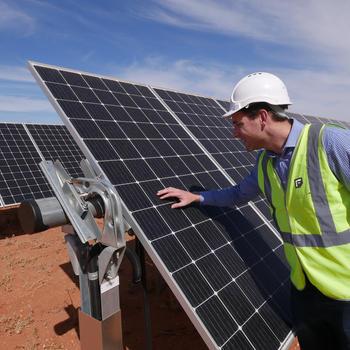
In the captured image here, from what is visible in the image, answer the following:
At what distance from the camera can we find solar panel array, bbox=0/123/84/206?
12.1 meters

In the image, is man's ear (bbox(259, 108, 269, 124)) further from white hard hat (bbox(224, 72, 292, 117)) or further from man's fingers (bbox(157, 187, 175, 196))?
man's fingers (bbox(157, 187, 175, 196))

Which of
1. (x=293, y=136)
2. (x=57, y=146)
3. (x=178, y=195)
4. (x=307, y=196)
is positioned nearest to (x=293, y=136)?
(x=293, y=136)

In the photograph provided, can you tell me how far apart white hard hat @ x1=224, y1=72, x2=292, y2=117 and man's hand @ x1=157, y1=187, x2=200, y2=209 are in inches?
44.0

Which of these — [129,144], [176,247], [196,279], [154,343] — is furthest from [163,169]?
[154,343]

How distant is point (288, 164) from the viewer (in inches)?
122

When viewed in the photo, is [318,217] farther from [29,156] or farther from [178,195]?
[29,156]

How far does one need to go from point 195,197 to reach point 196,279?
977 mm

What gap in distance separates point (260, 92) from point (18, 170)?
11.8m

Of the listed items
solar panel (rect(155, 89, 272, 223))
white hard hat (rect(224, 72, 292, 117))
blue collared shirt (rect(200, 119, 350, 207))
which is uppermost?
solar panel (rect(155, 89, 272, 223))

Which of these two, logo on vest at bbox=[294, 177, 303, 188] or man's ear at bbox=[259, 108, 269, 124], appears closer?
logo on vest at bbox=[294, 177, 303, 188]

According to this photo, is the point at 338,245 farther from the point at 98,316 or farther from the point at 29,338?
the point at 29,338

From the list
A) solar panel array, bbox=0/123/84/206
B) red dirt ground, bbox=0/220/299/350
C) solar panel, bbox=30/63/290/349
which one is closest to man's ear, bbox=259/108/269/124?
solar panel, bbox=30/63/290/349

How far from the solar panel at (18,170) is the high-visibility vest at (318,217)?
10495mm

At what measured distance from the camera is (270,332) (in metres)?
3.52
